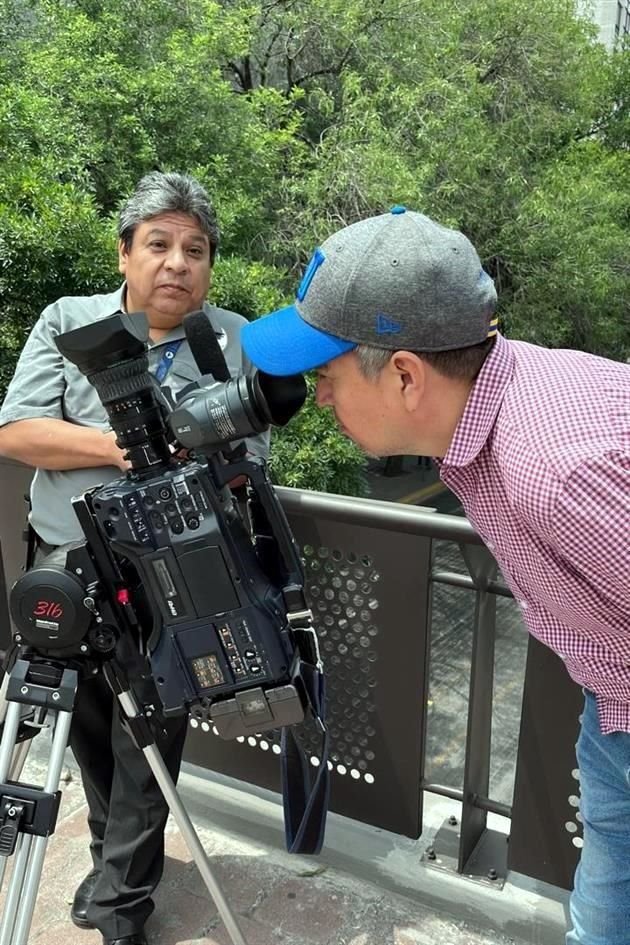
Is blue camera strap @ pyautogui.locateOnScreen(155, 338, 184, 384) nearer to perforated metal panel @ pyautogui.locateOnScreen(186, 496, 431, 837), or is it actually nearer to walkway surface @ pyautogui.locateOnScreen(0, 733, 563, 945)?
perforated metal panel @ pyautogui.locateOnScreen(186, 496, 431, 837)

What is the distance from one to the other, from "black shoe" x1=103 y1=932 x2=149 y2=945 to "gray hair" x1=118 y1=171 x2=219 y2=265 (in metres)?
1.94

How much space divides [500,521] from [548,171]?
11712 mm

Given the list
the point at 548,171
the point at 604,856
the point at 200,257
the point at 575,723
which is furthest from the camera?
the point at 548,171

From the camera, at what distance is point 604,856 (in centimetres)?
150

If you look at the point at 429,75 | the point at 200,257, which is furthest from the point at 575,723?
the point at 429,75

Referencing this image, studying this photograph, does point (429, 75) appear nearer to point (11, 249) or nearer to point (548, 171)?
point (548, 171)

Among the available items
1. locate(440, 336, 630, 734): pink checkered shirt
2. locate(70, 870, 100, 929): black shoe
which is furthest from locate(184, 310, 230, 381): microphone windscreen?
locate(70, 870, 100, 929): black shoe

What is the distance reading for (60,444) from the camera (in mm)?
2154

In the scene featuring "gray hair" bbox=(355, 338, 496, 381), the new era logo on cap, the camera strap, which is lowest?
the camera strap

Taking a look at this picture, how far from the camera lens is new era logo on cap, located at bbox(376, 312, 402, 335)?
4.22ft

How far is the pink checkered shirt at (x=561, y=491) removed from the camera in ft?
3.66

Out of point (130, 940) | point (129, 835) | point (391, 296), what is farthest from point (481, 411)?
point (130, 940)

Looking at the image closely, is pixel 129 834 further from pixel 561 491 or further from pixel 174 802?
pixel 561 491

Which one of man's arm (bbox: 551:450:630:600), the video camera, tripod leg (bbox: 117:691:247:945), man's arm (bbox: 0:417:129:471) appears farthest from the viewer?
man's arm (bbox: 0:417:129:471)
